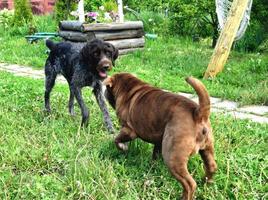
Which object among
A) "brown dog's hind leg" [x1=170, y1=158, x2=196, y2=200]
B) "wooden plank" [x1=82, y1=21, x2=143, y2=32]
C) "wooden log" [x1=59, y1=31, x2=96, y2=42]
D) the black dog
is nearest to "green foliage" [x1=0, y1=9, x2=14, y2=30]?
"wooden log" [x1=59, y1=31, x2=96, y2=42]

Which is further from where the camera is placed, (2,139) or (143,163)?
(2,139)

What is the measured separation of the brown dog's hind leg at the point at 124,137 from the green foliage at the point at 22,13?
41.7ft

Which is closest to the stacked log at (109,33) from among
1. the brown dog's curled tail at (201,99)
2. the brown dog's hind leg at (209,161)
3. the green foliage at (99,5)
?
the green foliage at (99,5)

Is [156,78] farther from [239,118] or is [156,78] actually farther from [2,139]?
[2,139]

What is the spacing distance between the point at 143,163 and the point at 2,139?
5.26 ft

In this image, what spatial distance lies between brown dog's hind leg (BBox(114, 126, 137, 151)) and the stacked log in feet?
22.4

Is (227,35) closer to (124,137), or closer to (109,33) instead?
(109,33)

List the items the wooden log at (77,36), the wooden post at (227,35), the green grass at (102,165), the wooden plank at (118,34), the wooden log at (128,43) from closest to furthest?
the green grass at (102,165) < the wooden post at (227,35) < the wooden log at (77,36) < the wooden plank at (118,34) < the wooden log at (128,43)

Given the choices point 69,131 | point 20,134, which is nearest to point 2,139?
point 20,134

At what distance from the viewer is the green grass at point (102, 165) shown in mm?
3918

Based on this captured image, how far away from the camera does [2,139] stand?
500 centimetres

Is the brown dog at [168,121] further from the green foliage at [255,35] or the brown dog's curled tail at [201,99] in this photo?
the green foliage at [255,35]

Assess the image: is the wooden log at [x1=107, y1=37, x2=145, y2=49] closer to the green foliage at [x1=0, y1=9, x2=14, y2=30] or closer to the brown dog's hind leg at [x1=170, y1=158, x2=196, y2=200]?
the green foliage at [x1=0, y1=9, x2=14, y2=30]

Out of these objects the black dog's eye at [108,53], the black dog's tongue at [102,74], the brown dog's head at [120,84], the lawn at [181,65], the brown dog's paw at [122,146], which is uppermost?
the black dog's eye at [108,53]
